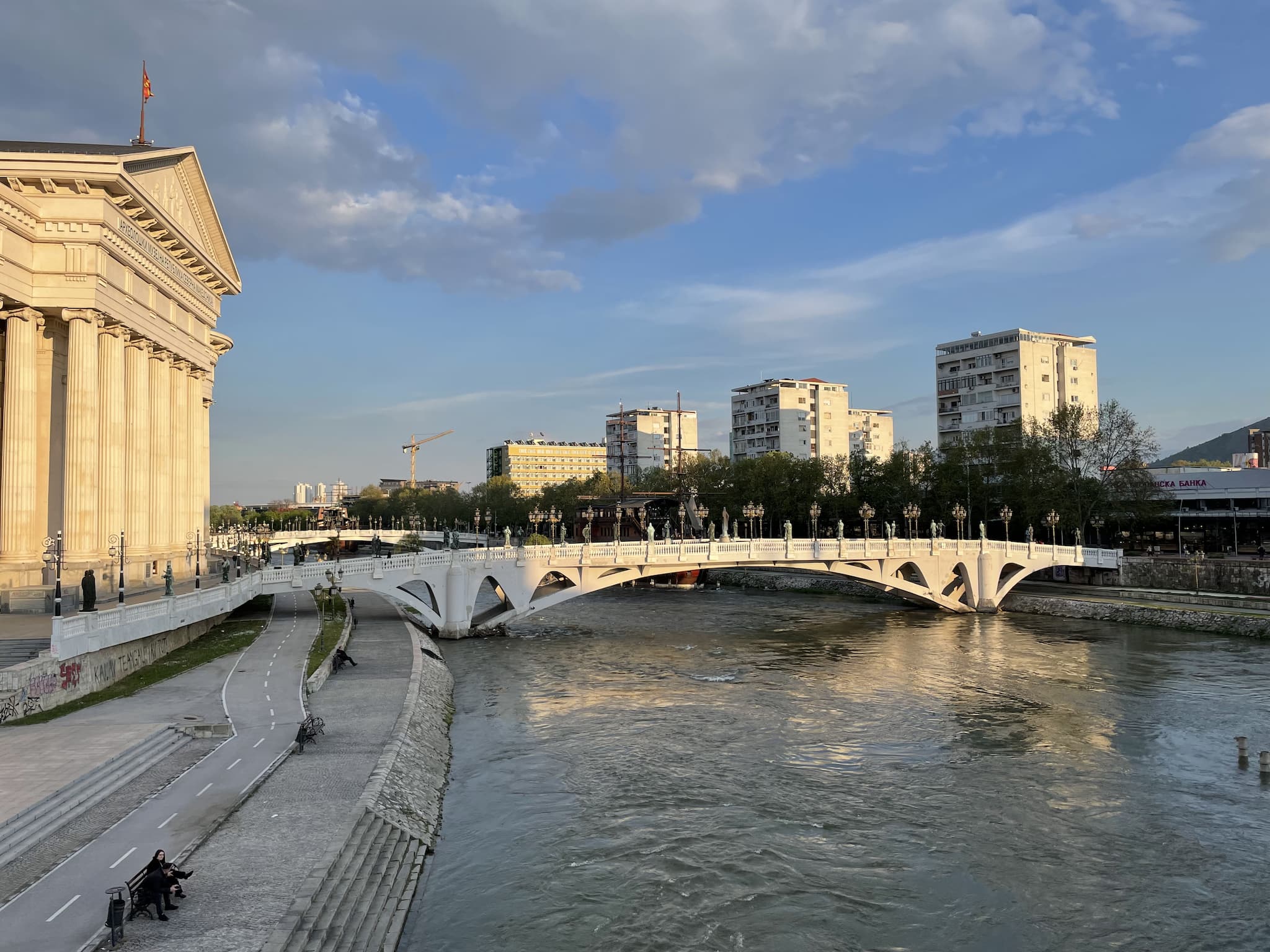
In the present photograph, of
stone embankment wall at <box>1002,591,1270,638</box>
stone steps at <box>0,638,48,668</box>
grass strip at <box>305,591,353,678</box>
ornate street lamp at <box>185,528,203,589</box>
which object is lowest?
stone embankment wall at <box>1002,591,1270,638</box>

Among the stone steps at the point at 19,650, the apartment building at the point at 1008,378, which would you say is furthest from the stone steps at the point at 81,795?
the apartment building at the point at 1008,378

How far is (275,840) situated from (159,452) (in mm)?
38622

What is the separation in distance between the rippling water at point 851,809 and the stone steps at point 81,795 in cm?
726

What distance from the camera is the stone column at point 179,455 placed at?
5293cm

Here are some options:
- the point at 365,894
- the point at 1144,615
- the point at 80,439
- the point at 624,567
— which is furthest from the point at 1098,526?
the point at 365,894

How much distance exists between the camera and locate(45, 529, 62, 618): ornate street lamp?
26703mm

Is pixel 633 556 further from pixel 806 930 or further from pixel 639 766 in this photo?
pixel 806 930

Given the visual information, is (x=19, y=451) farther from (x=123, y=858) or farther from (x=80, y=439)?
(x=123, y=858)

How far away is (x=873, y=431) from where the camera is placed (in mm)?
189250

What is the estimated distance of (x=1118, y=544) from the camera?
291ft

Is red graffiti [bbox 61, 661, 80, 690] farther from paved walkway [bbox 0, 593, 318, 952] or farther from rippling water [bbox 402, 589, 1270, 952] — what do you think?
rippling water [bbox 402, 589, 1270, 952]

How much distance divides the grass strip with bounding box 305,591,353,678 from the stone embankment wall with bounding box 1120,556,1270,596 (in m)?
60.8

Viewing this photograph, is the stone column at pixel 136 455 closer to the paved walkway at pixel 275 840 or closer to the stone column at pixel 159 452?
the stone column at pixel 159 452

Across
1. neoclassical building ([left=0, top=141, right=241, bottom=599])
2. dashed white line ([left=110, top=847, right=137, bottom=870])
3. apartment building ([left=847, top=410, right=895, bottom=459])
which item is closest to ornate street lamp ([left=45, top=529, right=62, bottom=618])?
neoclassical building ([left=0, top=141, right=241, bottom=599])
